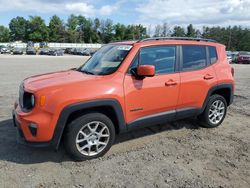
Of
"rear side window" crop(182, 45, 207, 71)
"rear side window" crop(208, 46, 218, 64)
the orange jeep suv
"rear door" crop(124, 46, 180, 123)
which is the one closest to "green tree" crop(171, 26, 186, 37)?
"rear side window" crop(208, 46, 218, 64)

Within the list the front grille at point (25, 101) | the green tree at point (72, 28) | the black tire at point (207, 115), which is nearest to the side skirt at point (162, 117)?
the black tire at point (207, 115)

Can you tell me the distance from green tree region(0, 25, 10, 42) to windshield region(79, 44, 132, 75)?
11471cm

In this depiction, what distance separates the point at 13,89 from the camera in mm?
9688

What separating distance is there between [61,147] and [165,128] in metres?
2.21

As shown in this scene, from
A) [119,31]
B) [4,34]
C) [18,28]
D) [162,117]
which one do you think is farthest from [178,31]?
[162,117]

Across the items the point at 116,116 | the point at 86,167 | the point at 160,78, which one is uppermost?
the point at 160,78

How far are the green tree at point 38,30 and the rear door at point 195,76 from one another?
100433mm

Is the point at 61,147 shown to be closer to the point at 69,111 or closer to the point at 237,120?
the point at 69,111

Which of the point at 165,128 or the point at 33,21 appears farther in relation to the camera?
the point at 33,21

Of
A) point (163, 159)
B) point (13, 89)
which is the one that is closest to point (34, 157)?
point (163, 159)

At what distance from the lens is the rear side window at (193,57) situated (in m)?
4.99

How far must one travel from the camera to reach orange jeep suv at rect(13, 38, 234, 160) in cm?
378

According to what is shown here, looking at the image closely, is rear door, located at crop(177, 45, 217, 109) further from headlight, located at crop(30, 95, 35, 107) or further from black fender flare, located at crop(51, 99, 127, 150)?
headlight, located at crop(30, 95, 35, 107)

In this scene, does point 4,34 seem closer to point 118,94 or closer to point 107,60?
point 107,60
